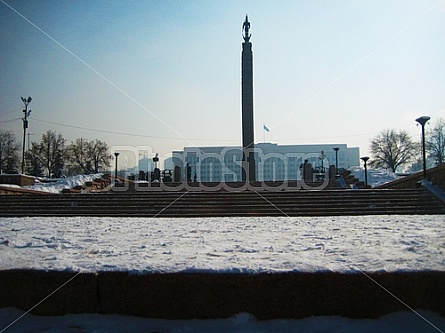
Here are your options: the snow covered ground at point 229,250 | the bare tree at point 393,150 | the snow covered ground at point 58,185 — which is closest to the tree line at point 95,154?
the bare tree at point 393,150

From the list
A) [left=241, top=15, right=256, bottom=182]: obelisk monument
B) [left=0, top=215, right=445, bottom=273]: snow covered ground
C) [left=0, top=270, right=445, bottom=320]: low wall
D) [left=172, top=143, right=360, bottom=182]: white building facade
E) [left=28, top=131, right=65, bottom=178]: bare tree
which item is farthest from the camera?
[left=172, top=143, right=360, bottom=182]: white building facade

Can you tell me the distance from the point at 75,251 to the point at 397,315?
2.94 metres

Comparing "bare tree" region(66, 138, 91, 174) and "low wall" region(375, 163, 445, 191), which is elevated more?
"bare tree" region(66, 138, 91, 174)

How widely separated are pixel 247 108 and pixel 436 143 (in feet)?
76.7

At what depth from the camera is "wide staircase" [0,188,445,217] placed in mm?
9617

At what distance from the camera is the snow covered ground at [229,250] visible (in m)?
3.00

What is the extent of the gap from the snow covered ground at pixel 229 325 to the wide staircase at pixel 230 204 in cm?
661

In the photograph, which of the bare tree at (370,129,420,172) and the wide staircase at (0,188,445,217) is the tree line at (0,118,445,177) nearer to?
the bare tree at (370,129,420,172)

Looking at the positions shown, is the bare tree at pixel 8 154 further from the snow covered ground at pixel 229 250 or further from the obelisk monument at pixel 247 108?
the snow covered ground at pixel 229 250

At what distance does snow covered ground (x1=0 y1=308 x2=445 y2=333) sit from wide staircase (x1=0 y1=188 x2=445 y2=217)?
21.7ft

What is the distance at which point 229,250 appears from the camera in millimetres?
3779

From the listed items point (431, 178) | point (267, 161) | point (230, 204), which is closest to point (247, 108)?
point (431, 178)

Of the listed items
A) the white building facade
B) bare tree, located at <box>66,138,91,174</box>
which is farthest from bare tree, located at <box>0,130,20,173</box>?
the white building facade

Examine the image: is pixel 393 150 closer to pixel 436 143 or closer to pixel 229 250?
pixel 436 143
